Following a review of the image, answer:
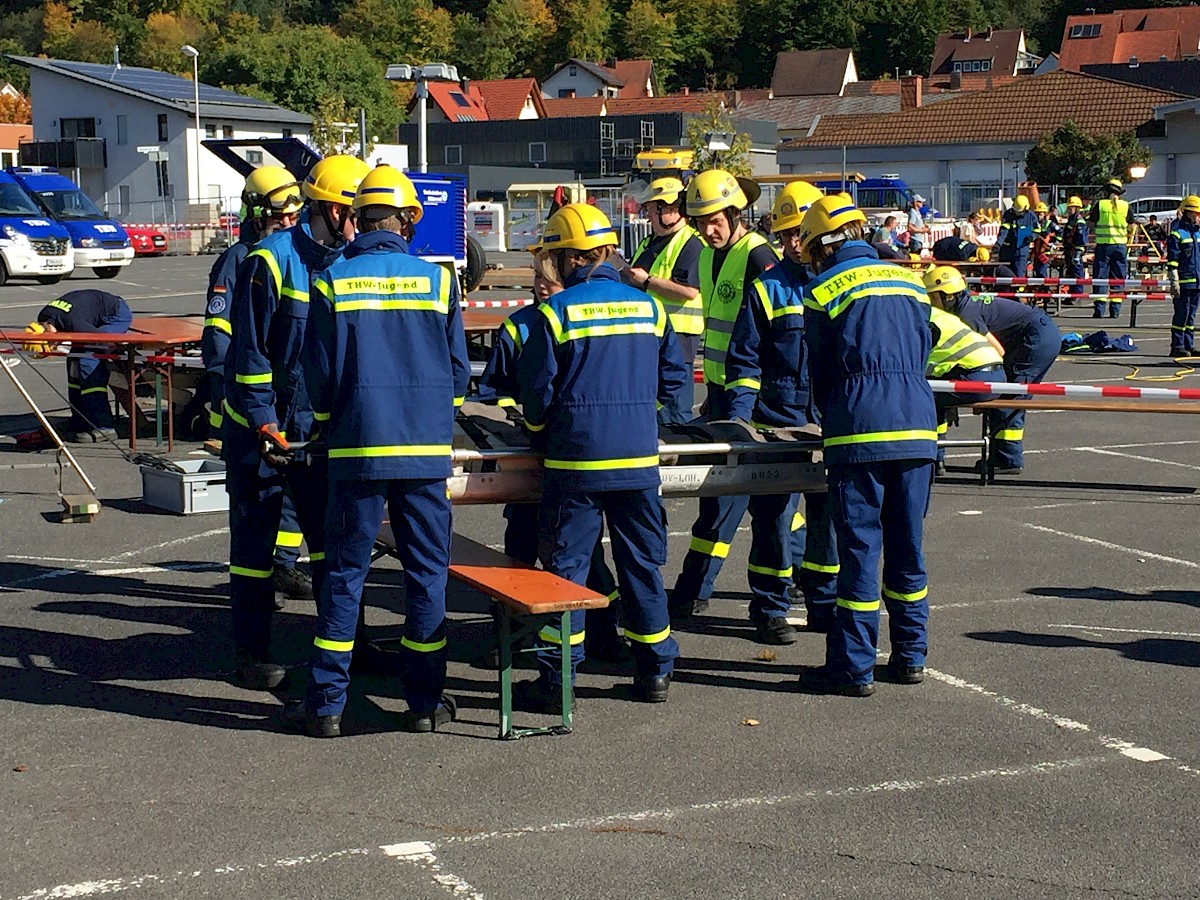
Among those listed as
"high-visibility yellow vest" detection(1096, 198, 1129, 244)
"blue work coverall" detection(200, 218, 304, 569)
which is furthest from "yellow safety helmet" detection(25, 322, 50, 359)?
"high-visibility yellow vest" detection(1096, 198, 1129, 244)

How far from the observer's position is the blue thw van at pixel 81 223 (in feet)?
118

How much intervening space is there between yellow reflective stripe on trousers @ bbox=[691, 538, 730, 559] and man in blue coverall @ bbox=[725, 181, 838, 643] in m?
0.20

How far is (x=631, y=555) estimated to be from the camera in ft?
21.5

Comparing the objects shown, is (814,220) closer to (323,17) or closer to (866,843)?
(866,843)

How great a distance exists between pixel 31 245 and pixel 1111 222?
21177mm

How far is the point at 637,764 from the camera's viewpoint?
19.4 feet

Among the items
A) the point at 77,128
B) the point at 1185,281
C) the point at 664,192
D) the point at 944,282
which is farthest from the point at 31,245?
the point at 77,128

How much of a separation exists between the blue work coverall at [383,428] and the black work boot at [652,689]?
3.06 ft

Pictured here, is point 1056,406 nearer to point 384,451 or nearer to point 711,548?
point 711,548

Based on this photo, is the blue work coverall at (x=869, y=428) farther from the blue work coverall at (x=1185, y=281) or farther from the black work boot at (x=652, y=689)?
the blue work coverall at (x=1185, y=281)

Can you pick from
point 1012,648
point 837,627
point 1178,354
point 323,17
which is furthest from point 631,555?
point 323,17

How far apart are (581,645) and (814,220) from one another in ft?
6.77

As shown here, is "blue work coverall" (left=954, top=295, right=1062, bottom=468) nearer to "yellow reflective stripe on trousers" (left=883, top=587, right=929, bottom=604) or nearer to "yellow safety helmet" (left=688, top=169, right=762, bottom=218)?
"yellow safety helmet" (left=688, top=169, right=762, bottom=218)

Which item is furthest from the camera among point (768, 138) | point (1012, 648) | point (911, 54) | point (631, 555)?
point (911, 54)
